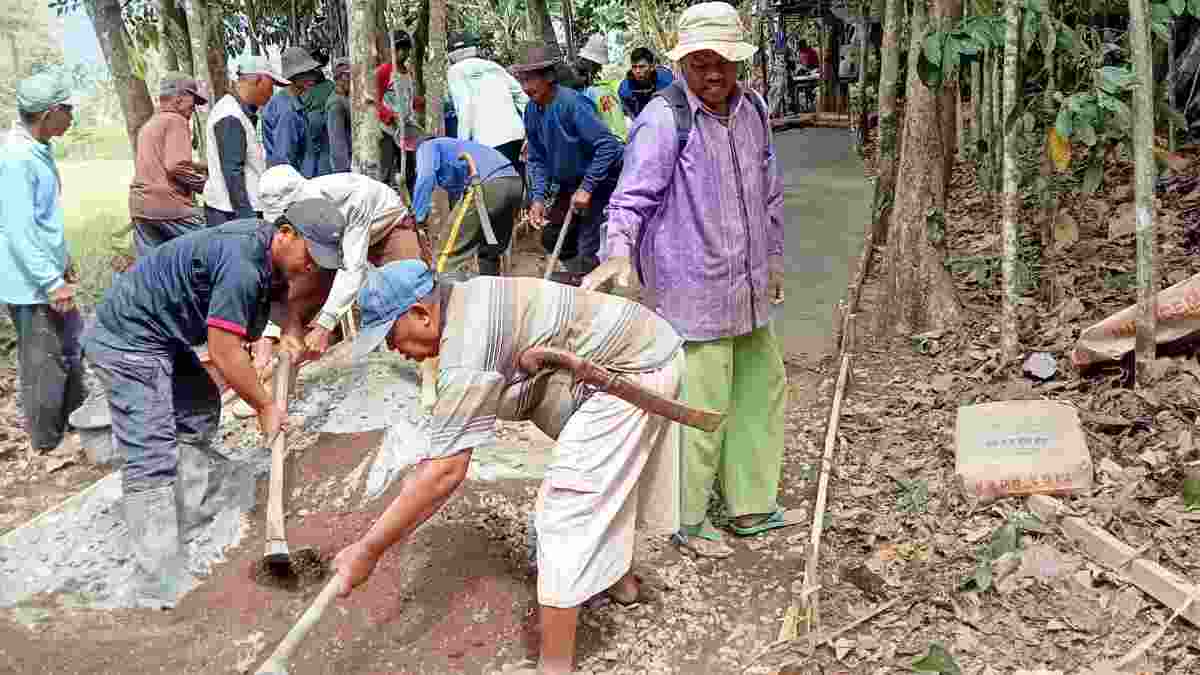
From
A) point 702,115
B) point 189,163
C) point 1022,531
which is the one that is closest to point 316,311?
point 702,115

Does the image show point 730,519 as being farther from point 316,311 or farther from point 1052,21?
point 1052,21

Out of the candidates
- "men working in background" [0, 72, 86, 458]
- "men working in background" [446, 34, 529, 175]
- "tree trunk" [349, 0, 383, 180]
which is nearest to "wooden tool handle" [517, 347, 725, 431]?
"tree trunk" [349, 0, 383, 180]

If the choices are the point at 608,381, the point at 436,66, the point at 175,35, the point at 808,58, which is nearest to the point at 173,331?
the point at 608,381

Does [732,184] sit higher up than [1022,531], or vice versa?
[732,184]

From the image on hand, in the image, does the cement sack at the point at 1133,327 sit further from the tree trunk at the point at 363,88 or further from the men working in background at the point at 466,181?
the tree trunk at the point at 363,88

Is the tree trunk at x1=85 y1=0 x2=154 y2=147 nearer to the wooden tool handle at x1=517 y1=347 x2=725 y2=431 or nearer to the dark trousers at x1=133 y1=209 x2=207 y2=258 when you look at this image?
the dark trousers at x1=133 y1=209 x2=207 y2=258

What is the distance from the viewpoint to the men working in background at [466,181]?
19.3 ft

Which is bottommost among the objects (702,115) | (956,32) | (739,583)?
(739,583)

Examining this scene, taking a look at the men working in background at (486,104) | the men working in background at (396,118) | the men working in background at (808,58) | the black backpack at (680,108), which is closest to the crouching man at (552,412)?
the black backpack at (680,108)

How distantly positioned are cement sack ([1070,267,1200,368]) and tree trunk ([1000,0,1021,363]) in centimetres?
36

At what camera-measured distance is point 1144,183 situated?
429cm

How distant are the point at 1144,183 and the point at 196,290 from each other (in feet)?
12.2

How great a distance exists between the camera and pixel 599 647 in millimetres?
3426

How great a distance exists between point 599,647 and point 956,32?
3.32 m
